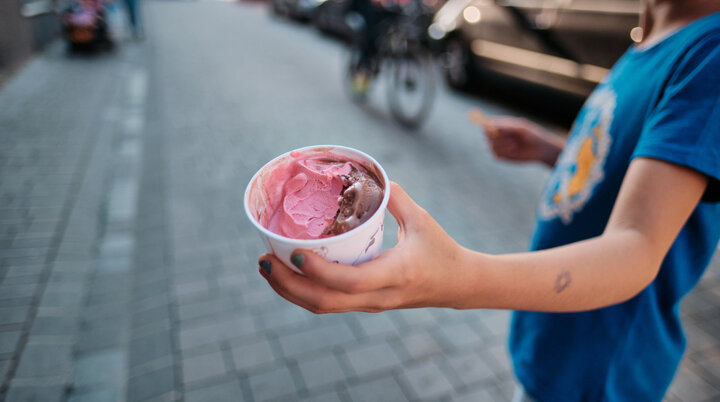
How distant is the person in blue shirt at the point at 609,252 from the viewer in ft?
2.56

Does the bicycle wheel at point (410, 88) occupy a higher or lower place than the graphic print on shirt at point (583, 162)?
lower

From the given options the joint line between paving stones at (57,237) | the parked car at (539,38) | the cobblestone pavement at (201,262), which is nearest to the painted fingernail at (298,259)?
the cobblestone pavement at (201,262)

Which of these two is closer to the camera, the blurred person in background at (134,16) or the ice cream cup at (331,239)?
the ice cream cup at (331,239)

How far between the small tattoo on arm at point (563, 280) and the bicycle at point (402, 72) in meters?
5.16

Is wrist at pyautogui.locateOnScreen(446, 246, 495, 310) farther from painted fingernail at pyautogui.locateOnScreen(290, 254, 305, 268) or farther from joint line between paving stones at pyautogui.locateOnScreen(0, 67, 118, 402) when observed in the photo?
joint line between paving stones at pyautogui.locateOnScreen(0, 67, 118, 402)

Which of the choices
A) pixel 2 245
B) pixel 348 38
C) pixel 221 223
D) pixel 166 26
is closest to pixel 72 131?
pixel 2 245

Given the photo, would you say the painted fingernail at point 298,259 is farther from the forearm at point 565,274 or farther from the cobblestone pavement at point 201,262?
the cobblestone pavement at point 201,262

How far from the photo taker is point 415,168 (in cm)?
480

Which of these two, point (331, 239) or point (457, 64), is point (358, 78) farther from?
point (331, 239)

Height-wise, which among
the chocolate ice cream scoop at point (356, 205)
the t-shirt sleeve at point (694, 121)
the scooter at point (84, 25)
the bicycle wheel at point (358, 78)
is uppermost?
the t-shirt sleeve at point (694, 121)

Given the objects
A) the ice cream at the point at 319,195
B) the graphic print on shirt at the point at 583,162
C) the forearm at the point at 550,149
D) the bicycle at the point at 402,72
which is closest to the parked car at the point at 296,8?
the bicycle at the point at 402,72

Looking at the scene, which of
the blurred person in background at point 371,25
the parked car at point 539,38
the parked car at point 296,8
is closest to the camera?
the parked car at point 539,38

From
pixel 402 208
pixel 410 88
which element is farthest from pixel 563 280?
pixel 410 88

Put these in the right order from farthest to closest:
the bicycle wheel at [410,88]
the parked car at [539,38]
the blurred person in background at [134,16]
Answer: the blurred person in background at [134,16] < the bicycle wheel at [410,88] < the parked car at [539,38]
